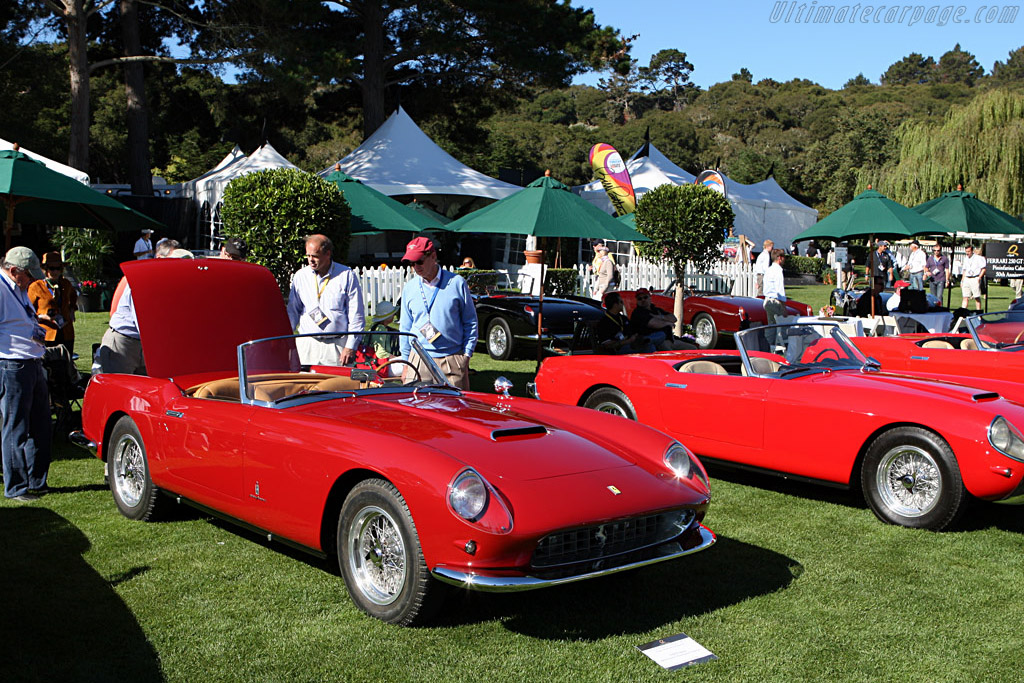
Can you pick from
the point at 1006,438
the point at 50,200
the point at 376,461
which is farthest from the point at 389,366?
the point at 50,200

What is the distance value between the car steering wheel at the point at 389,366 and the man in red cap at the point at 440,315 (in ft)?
3.71

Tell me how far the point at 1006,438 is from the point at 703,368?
2407 mm

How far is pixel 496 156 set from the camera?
66.5m

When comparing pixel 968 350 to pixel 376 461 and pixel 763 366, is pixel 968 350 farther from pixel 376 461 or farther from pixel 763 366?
pixel 376 461

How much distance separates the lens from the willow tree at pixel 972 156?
31625mm

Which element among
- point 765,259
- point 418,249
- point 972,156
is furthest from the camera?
point 972,156

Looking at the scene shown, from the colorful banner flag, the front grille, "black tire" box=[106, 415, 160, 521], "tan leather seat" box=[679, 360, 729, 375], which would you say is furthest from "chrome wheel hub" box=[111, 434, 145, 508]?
the colorful banner flag

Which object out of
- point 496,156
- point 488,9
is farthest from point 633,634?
point 496,156

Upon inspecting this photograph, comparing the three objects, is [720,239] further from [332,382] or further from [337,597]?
[337,597]

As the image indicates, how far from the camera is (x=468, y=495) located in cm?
390

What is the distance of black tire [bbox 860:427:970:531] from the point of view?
18.5 ft

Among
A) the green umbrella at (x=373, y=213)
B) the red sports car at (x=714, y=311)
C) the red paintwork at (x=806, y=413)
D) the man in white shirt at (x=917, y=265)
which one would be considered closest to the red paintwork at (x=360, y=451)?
the red paintwork at (x=806, y=413)

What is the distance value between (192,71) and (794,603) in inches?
1396

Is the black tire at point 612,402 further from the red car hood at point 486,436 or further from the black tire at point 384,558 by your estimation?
the black tire at point 384,558
